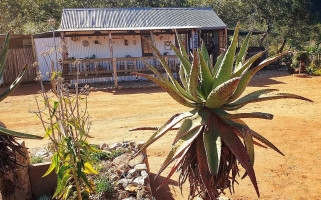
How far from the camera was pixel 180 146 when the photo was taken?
5.75ft

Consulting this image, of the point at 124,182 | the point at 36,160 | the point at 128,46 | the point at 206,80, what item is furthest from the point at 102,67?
the point at 206,80

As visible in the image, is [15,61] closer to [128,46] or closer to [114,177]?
[128,46]

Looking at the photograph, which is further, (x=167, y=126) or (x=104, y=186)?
(x=104, y=186)

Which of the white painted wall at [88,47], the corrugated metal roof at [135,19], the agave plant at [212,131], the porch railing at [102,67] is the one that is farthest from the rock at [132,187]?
the white painted wall at [88,47]

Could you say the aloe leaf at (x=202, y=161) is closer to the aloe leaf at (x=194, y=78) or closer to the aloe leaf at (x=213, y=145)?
the aloe leaf at (x=213, y=145)

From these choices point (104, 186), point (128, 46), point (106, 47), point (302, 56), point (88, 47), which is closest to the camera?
point (104, 186)

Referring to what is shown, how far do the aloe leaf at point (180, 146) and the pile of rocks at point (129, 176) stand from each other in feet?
7.35

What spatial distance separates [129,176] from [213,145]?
288 centimetres

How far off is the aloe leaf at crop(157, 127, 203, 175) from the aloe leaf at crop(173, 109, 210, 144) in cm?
4

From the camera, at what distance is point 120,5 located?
32.8 m

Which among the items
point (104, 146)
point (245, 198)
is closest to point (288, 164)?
point (245, 198)

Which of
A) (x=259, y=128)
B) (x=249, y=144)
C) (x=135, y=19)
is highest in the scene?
(x=135, y=19)

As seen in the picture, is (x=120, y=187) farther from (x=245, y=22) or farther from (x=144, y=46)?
(x=245, y=22)

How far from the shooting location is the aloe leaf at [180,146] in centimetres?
171
